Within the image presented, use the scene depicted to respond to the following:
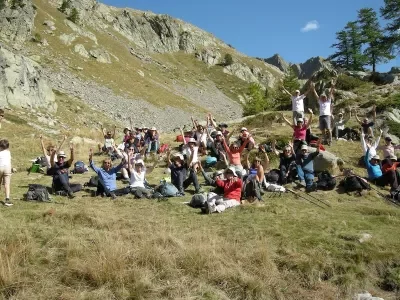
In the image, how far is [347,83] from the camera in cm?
3089

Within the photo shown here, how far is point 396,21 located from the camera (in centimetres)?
3969

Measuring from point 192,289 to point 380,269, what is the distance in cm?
365

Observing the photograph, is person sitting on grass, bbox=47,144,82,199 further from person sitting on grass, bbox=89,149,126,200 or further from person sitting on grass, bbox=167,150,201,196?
person sitting on grass, bbox=167,150,201,196

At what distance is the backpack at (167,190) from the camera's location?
12173mm

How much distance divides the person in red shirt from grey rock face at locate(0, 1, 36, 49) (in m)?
59.9

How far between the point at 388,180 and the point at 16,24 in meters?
67.5

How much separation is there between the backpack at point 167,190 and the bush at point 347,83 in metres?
22.5

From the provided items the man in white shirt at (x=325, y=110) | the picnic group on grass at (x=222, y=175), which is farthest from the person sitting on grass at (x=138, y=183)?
the man in white shirt at (x=325, y=110)

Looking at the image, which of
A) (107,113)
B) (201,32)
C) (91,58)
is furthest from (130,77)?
(201,32)

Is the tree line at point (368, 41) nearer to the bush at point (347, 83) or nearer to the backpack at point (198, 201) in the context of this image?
the bush at point (347, 83)

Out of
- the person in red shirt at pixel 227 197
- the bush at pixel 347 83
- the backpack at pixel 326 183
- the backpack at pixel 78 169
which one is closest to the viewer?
the person in red shirt at pixel 227 197

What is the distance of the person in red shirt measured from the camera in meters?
10.4

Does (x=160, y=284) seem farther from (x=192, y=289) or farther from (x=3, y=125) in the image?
(x=3, y=125)

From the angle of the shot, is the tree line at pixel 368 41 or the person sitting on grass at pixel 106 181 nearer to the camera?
the person sitting on grass at pixel 106 181
